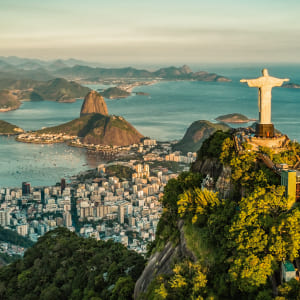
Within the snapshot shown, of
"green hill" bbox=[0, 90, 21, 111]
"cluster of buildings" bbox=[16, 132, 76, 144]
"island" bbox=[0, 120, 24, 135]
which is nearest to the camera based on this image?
"cluster of buildings" bbox=[16, 132, 76, 144]

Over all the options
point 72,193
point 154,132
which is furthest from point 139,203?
point 154,132

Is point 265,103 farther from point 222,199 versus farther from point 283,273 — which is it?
point 283,273

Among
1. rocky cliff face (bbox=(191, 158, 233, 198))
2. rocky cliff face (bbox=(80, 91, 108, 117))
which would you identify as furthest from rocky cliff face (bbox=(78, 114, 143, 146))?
rocky cliff face (bbox=(191, 158, 233, 198))

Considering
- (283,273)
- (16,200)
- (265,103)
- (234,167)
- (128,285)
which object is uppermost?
(265,103)

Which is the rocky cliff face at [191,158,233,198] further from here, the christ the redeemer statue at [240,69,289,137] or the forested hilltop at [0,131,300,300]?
the christ the redeemer statue at [240,69,289,137]

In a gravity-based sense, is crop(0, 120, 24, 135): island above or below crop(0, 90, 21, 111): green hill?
below

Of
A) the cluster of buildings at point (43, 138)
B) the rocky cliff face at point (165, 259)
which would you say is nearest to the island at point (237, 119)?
the cluster of buildings at point (43, 138)

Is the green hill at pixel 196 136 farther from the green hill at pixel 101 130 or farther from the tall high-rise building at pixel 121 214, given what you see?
the tall high-rise building at pixel 121 214
